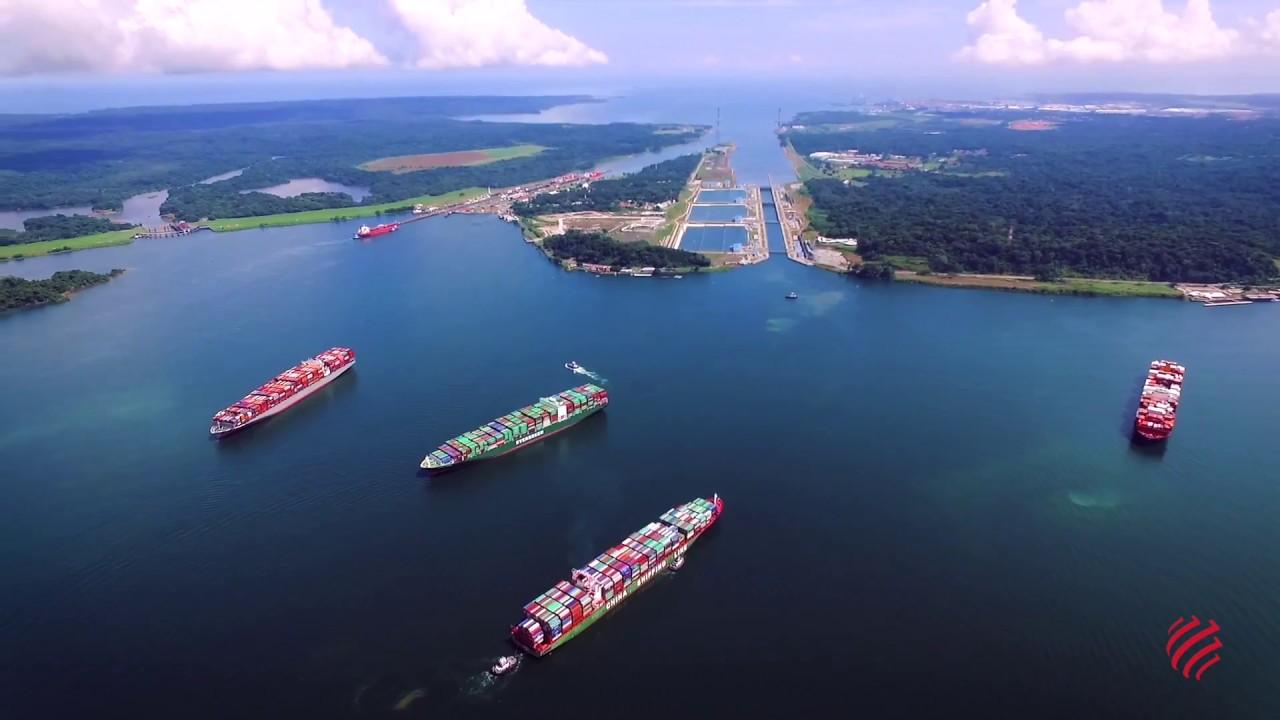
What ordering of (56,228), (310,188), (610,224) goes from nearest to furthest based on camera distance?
1. (56,228)
2. (610,224)
3. (310,188)

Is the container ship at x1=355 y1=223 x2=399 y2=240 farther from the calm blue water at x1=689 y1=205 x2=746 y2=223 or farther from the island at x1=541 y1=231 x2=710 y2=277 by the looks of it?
the calm blue water at x1=689 y1=205 x2=746 y2=223

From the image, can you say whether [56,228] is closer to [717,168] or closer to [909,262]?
[909,262]

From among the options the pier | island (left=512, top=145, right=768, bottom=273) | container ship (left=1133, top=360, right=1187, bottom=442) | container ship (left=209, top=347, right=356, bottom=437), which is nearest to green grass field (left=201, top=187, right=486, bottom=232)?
the pier

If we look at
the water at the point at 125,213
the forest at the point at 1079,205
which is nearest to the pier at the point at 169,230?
the water at the point at 125,213

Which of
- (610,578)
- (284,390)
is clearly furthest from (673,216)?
(610,578)

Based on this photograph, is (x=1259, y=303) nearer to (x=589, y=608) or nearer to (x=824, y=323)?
(x=824, y=323)

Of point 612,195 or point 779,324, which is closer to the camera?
point 779,324

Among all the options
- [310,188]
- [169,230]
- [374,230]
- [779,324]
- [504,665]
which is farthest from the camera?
[310,188]
